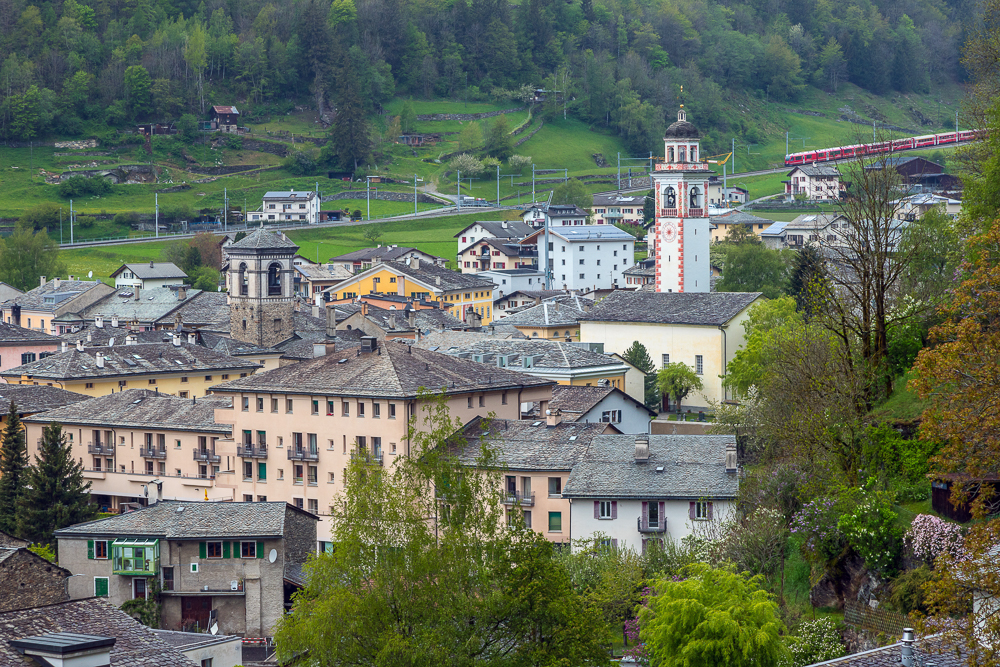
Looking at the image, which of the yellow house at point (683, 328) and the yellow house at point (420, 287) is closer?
the yellow house at point (683, 328)

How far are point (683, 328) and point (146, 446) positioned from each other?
90.4ft

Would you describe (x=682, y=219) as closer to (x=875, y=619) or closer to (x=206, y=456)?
(x=206, y=456)

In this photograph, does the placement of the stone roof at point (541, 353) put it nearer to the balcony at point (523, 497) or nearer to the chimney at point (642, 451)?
the balcony at point (523, 497)

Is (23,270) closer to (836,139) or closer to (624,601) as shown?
(624,601)

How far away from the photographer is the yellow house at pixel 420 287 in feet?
354

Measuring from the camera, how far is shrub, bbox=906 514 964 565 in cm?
2880

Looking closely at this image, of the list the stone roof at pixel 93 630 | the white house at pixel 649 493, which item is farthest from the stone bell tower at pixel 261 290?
the stone roof at pixel 93 630

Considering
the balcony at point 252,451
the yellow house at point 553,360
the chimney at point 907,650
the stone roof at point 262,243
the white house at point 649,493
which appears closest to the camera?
the chimney at point 907,650

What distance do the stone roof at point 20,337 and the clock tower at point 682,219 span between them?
3583 centimetres

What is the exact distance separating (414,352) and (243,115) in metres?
129

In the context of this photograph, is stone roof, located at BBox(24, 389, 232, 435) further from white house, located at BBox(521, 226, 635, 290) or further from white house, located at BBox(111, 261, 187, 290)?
white house, located at BBox(521, 226, 635, 290)

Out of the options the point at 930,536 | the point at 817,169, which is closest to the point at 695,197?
the point at 930,536

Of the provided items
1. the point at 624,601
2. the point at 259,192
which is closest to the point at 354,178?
the point at 259,192

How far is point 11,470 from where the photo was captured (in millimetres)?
53531
